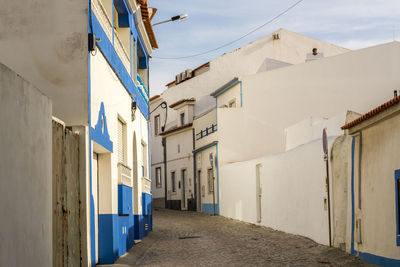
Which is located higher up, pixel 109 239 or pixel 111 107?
pixel 111 107

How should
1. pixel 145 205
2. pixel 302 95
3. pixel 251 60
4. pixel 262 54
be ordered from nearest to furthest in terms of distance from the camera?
pixel 145 205 < pixel 302 95 < pixel 262 54 < pixel 251 60

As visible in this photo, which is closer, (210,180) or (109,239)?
(109,239)

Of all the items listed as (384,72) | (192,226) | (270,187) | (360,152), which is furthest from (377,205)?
(384,72)

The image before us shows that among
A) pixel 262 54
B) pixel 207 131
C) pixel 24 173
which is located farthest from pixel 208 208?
pixel 24 173

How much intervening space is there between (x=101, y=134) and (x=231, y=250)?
5.08 m

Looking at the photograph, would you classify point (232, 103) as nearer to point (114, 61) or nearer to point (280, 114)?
point (280, 114)

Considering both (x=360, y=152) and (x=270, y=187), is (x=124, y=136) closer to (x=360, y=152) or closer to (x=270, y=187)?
(x=360, y=152)

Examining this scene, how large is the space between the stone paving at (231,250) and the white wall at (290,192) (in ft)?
1.37

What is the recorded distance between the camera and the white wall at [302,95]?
28.1 metres

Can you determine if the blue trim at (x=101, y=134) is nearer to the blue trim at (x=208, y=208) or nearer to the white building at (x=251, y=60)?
the blue trim at (x=208, y=208)

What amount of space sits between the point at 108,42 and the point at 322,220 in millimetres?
6644

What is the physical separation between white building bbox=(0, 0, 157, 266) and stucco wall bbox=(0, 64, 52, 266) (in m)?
2.62

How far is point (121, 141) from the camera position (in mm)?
14164

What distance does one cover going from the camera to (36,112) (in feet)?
21.2
